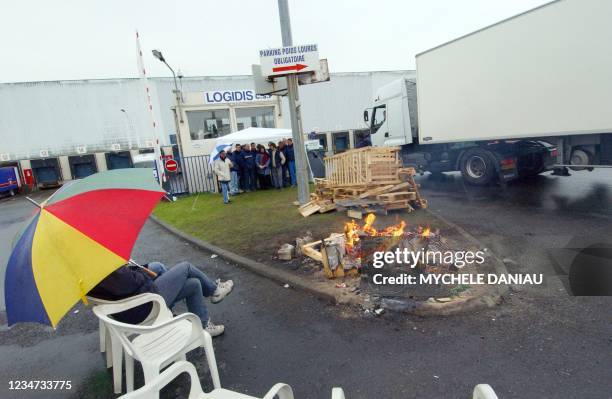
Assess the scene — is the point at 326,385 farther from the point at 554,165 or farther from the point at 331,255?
the point at 554,165

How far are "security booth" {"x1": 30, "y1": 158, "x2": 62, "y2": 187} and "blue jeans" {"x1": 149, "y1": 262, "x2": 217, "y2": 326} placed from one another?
23.9 meters

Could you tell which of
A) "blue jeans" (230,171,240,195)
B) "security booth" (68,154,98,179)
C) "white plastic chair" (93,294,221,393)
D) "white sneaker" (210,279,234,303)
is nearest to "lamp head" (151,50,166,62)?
"blue jeans" (230,171,240,195)

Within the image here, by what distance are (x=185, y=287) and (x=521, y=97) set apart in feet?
28.6

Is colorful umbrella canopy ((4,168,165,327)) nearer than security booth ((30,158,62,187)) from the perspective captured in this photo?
Yes

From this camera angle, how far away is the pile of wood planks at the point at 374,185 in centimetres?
759

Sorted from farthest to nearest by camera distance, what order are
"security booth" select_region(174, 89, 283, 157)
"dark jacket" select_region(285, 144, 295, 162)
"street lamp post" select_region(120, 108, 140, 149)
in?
1. "street lamp post" select_region(120, 108, 140, 149)
2. "security booth" select_region(174, 89, 283, 157)
3. "dark jacket" select_region(285, 144, 295, 162)

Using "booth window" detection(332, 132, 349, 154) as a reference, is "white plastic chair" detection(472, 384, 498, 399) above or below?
below

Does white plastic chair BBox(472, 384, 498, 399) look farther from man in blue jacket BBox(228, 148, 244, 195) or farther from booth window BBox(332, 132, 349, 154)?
booth window BBox(332, 132, 349, 154)

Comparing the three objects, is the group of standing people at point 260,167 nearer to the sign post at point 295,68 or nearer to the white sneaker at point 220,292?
the sign post at point 295,68

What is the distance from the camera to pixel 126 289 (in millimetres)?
2838

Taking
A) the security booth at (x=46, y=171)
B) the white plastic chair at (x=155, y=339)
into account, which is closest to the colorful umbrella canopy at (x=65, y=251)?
the white plastic chair at (x=155, y=339)

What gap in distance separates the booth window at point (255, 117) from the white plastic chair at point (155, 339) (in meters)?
14.6

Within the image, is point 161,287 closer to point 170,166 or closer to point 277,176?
point 170,166

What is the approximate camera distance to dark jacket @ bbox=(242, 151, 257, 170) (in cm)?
1341
